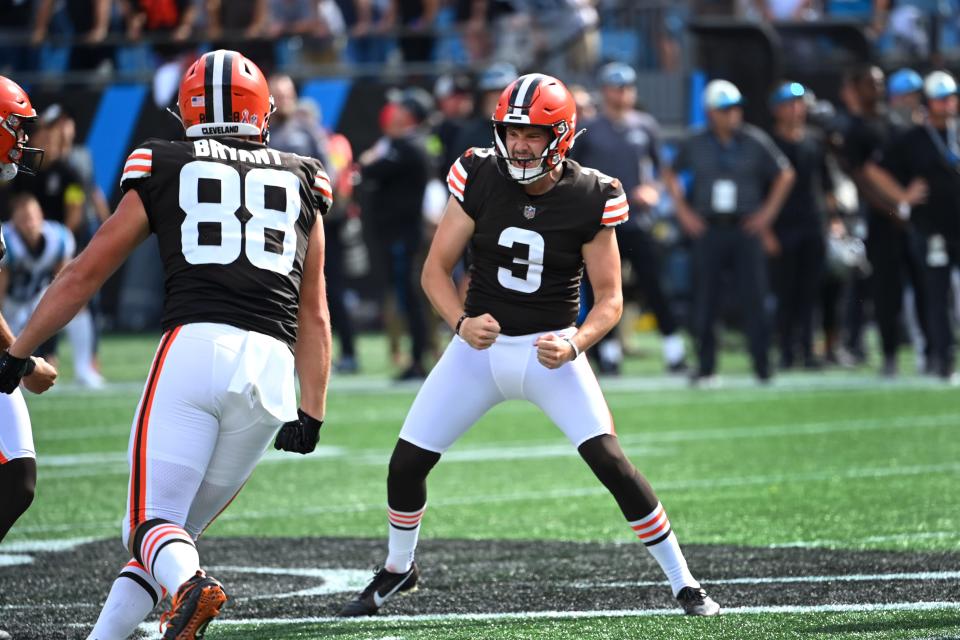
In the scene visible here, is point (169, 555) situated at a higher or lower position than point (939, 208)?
higher

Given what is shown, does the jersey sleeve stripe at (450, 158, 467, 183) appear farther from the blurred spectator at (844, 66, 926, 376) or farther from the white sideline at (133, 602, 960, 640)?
the blurred spectator at (844, 66, 926, 376)

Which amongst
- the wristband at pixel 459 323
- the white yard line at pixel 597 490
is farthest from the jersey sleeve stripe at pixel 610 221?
the white yard line at pixel 597 490

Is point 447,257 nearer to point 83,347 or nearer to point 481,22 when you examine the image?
point 83,347

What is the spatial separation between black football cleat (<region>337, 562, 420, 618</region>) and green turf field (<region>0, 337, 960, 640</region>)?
8cm

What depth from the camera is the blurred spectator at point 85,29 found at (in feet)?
65.0

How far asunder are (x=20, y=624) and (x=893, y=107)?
9872 mm

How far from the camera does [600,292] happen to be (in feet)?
19.3

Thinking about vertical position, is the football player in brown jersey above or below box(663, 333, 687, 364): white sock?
above

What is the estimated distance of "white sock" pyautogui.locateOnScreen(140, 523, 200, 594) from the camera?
14.5 feet

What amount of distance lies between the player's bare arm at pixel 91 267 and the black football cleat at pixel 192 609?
901 millimetres

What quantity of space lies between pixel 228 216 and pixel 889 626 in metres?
2.30

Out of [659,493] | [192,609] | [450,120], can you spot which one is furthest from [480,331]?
[450,120]

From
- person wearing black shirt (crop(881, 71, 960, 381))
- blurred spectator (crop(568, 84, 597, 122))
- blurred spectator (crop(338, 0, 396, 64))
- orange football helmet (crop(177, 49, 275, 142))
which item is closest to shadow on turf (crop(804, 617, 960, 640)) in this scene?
orange football helmet (crop(177, 49, 275, 142))

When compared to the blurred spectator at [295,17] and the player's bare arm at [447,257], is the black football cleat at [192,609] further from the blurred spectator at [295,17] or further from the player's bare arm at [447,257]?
the blurred spectator at [295,17]
